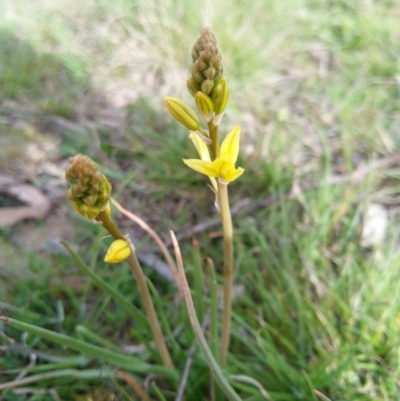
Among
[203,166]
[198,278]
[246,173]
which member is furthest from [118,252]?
[246,173]

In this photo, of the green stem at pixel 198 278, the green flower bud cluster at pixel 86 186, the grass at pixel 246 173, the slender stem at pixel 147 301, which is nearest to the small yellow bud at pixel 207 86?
the green flower bud cluster at pixel 86 186

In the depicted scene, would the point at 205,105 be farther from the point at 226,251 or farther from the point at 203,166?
the point at 226,251

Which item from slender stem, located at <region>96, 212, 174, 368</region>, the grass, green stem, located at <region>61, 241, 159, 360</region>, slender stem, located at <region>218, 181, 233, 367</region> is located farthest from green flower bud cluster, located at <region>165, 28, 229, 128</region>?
the grass

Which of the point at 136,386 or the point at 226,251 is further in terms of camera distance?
the point at 136,386

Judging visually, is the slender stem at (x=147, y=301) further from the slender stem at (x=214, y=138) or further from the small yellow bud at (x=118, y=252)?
the slender stem at (x=214, y=138)

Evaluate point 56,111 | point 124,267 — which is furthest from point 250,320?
point 56,111
